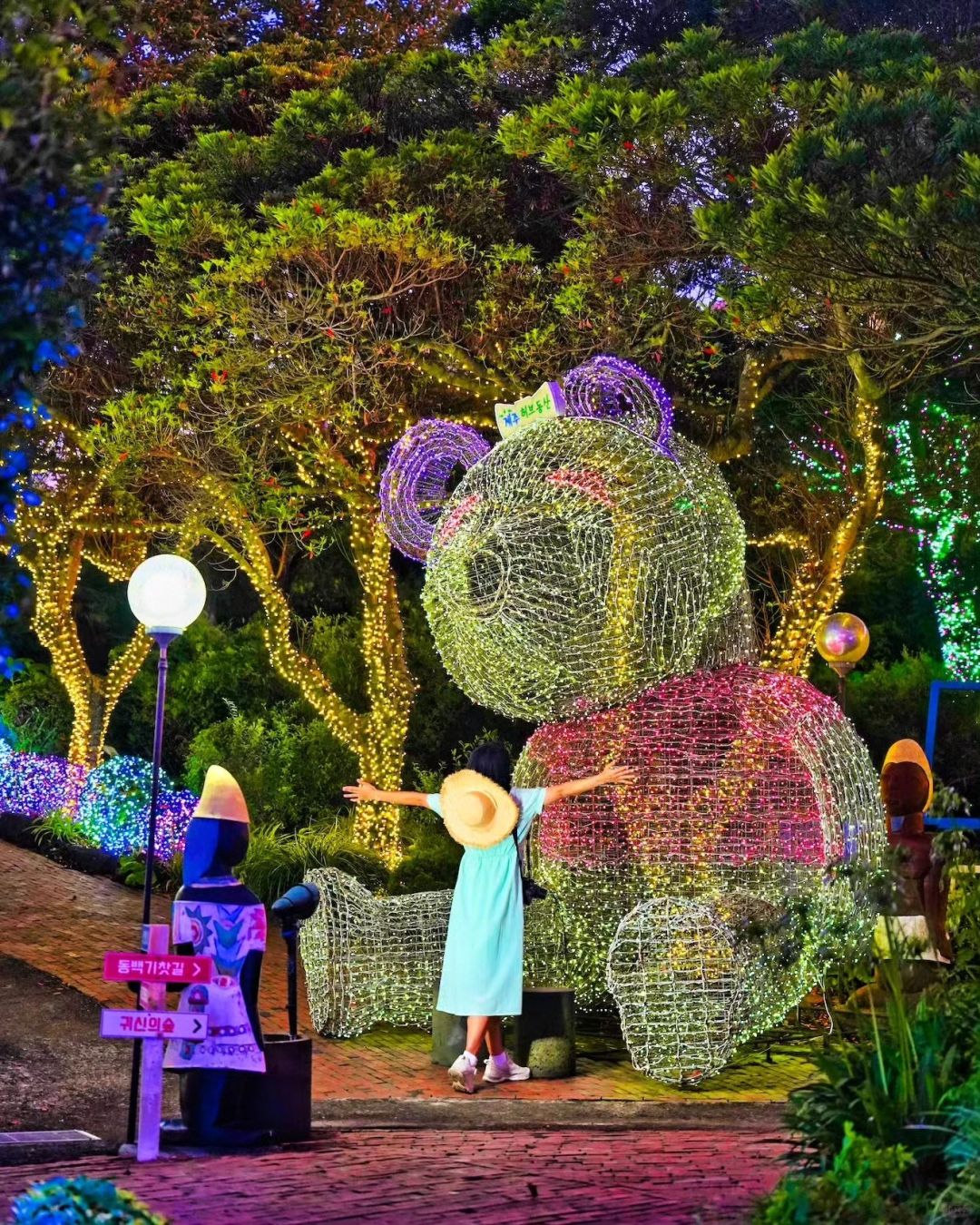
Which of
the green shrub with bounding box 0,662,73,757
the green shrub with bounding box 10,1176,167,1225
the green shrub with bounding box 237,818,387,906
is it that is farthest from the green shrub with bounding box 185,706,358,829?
the green shrub with bounding box 10,1176,167,1225

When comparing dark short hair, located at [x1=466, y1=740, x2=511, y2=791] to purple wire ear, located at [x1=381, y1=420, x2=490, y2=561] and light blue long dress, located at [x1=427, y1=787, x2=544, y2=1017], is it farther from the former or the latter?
purple wire ear, located at [x1=381, y1=420, x2=490, y2=561]

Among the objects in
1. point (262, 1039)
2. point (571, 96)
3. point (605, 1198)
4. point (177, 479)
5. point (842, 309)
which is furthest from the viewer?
point (177, 479)

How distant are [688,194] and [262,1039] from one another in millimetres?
6442

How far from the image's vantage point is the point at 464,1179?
6125 millimetres

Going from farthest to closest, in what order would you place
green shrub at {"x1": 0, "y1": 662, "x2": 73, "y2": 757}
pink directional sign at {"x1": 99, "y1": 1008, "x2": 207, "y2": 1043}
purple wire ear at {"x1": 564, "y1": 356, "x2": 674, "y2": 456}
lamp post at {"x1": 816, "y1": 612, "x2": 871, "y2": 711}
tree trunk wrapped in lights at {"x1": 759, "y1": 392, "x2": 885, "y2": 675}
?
green shrub at {"x1": 0, "y1": 662, "x2": 73, "y2": 757} → lamp post at {"x1": 816, "y1": 612, "x2": 871, "y2": 711} → tree trunk wrapped in lights at {"x1": 759, "y1": 392, "x2": 885, "y2": 675} → purple wire ear at {"x1": 564, "y1": 356, "x2": 674, "y2": 456} → pink directional sign at {"x1": 99, "y1": 1008, "x2": 207, "y2": 1043}

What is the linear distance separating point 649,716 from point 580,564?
3.27 feet

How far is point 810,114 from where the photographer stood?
378 inches

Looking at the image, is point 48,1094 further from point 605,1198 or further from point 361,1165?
point 605,1198

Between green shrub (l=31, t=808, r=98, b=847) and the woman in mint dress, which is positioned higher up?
green shrub (l=31, t=808, r=98, b=847)

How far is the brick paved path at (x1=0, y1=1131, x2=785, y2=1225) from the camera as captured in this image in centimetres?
551

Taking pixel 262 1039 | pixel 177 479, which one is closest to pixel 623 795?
pixel 262 1039

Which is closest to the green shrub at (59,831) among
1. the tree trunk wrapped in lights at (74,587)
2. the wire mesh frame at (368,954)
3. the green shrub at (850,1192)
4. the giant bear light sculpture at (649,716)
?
the tree trunk wrapped in lights at (74,587)

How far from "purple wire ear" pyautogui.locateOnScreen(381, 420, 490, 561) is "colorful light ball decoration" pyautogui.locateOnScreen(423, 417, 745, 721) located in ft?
2.27

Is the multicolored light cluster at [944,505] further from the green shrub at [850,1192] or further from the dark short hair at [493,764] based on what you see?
the green shrub at [850,1192]
